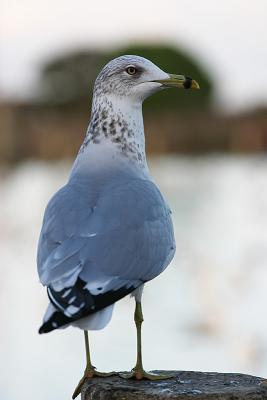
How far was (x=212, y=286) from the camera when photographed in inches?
426

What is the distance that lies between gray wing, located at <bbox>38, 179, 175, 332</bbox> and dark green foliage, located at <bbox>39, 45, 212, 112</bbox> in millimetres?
33433

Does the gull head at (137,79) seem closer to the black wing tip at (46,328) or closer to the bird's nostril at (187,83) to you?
the bird's nostril at (187,83)

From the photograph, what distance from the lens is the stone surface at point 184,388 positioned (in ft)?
12.0

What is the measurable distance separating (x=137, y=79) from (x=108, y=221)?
71cm

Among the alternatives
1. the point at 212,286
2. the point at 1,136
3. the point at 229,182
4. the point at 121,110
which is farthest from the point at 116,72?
the point at 1,136

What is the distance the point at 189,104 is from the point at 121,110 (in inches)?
1346

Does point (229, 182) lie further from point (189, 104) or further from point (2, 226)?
point (189, 104)

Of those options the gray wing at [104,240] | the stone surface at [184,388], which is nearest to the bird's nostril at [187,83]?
the gray wing at [104,240]

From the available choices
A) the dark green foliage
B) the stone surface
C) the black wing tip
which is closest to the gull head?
the stone surface

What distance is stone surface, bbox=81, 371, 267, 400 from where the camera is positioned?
3658 mm

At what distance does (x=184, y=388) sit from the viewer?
148 inches

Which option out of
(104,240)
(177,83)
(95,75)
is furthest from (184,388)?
(95,75)

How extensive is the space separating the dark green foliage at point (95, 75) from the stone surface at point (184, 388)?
33444 millimetres

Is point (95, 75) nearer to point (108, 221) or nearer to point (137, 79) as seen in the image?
point (137, 79)
